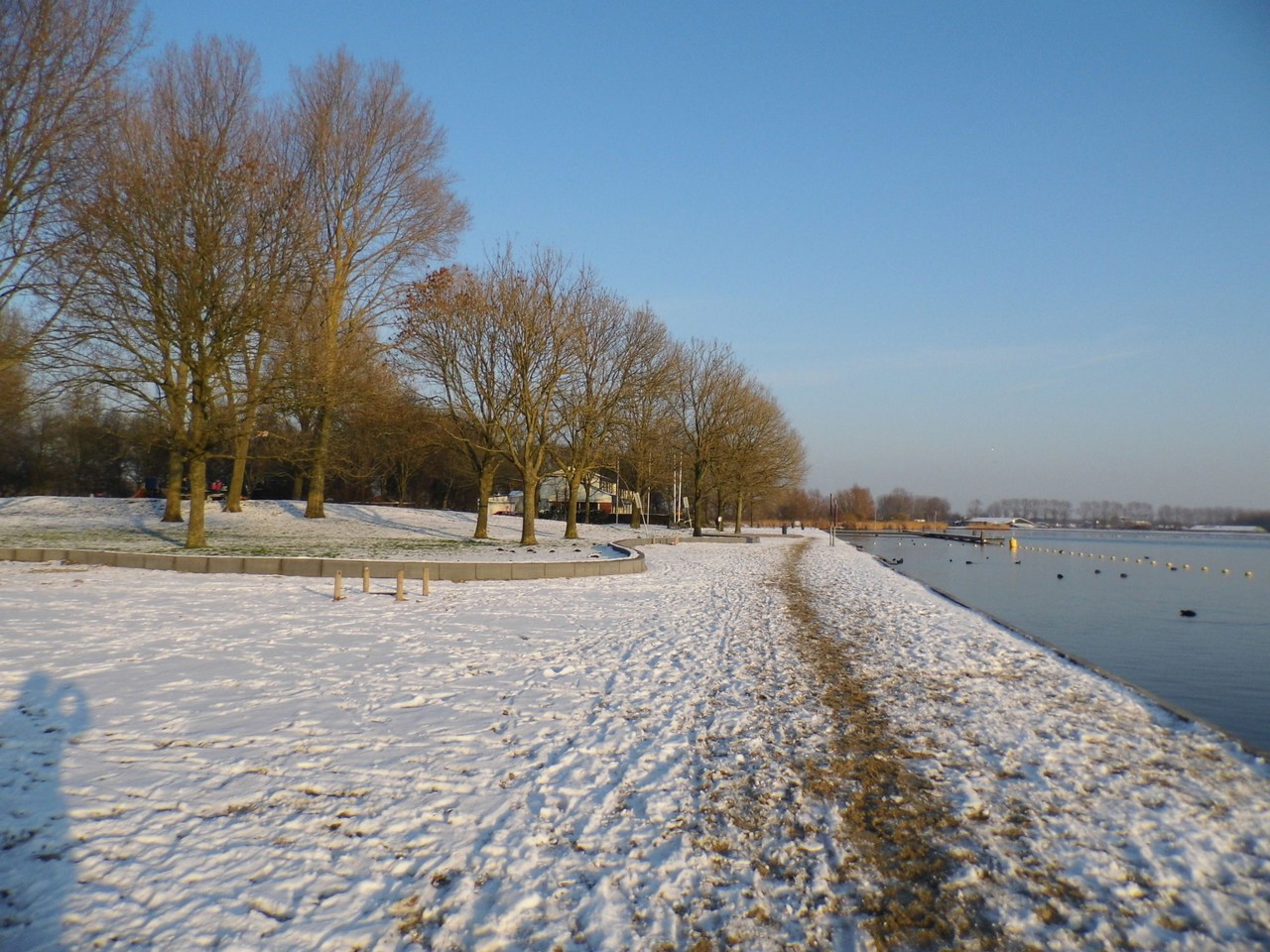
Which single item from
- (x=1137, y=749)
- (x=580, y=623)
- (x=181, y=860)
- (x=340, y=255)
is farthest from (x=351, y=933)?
(x=340, y=255)

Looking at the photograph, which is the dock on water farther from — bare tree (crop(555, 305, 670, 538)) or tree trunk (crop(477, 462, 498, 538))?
tree trunk (crop(477, 462, 498, 538))

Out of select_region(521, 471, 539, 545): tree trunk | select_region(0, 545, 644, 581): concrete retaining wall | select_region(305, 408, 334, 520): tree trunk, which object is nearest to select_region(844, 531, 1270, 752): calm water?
select_region(0, 545, 644, 581): concrete retaining wall

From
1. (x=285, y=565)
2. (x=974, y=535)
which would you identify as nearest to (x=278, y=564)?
(x=285, y=565)

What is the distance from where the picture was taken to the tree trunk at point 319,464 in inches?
1062

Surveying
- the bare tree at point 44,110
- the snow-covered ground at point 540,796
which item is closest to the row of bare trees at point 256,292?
the bare tree at point 44,110

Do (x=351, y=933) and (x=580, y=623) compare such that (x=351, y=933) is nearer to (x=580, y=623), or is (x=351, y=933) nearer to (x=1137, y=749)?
(x=1137, y=749)

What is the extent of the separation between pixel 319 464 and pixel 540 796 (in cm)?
2488

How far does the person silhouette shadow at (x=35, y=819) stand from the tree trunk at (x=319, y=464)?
21.0 m

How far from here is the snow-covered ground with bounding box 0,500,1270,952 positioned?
150 inches

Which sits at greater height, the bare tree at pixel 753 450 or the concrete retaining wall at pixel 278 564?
the bare tree at pixel 753 450

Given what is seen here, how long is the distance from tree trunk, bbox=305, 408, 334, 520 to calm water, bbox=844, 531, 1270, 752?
21.1 metres

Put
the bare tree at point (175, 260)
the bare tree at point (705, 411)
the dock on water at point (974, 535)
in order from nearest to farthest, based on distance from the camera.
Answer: the bare tree at point (175, 260) < the bare tree at point (705, 411) < the dock on water at point (974, 535)

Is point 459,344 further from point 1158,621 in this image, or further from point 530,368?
point 1158,621

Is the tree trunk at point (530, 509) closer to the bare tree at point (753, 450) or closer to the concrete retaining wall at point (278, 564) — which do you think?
the concrete retaining wall at point (278, 564)
